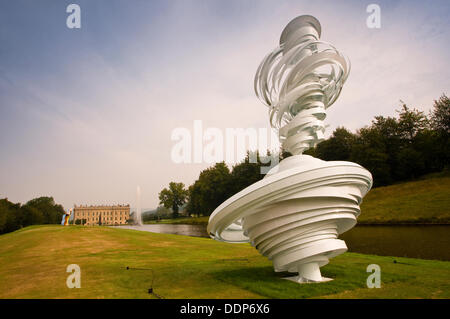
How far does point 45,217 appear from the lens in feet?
296

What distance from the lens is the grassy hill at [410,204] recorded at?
2922 cm

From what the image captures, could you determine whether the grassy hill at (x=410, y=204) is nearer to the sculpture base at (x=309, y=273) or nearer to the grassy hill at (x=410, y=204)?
the grassy hill at (x=410, y=204)

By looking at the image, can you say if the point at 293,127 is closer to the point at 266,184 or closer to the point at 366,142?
the point at 266,184

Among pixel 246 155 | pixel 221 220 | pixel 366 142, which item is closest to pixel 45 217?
pixel 246 155

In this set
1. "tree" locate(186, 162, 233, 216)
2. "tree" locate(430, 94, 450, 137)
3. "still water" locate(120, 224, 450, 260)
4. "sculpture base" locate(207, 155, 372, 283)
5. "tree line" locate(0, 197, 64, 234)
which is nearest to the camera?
"sculpture base" locate(207, 155, 372, 283)

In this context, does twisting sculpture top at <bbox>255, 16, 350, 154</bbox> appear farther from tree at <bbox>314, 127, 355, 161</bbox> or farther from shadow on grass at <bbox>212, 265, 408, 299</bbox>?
tree at <bbox>314, 127, 355, 161</bbox>

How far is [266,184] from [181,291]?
3920 mm

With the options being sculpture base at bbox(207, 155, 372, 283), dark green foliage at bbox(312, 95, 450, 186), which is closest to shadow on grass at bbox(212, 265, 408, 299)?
sculpture base at bbox(207, 155, 372, 283)

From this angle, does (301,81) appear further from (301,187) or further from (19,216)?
(19,216)

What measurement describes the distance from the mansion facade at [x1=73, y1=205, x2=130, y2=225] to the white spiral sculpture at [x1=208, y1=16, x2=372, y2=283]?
139530 millimetres

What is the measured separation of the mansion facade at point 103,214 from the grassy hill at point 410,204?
123 m

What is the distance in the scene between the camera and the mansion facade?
132875 millimetres

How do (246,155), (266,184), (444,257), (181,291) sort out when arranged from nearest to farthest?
(266,184) < (181,291) < (444,257) < (246,155)

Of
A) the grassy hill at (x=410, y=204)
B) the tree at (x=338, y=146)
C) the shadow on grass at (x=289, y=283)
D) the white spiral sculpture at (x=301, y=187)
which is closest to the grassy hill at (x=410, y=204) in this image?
the grassy hill at (x=410, y=204)
